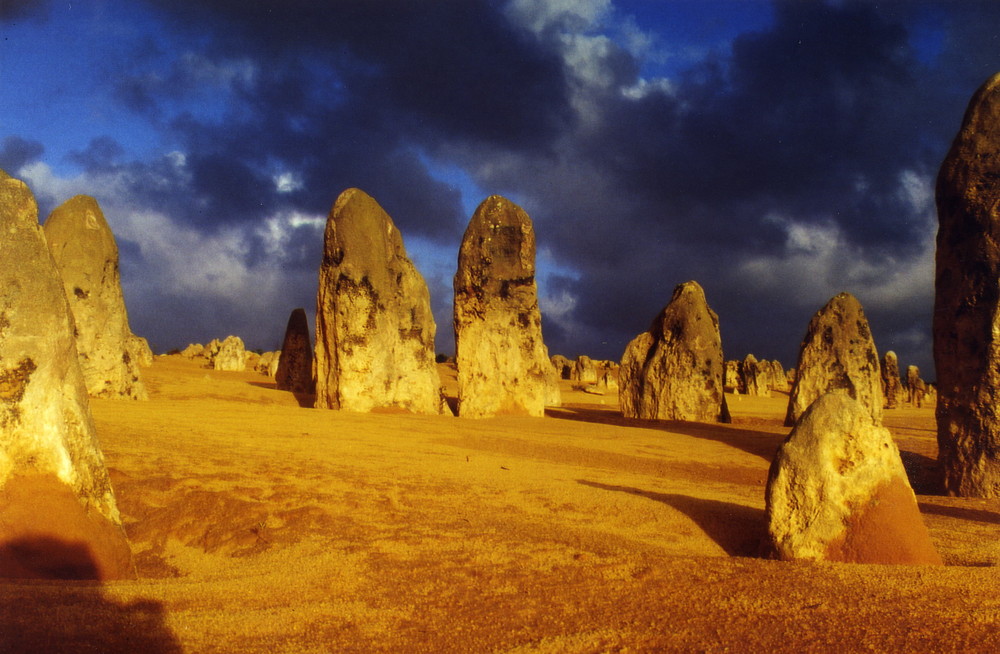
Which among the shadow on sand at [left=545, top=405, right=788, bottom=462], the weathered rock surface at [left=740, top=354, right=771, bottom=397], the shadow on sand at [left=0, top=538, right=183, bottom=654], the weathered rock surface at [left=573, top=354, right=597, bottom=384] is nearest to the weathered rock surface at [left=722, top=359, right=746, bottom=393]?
the weathered rock surface at [left=740, top=354, right=771, bottom=397]

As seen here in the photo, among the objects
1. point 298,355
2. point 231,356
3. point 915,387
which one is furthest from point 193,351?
point 915,387

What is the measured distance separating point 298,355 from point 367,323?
5689 mm

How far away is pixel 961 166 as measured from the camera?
7773 mm

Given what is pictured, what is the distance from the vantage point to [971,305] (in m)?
7.41

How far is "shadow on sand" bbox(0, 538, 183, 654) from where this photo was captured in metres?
2.43

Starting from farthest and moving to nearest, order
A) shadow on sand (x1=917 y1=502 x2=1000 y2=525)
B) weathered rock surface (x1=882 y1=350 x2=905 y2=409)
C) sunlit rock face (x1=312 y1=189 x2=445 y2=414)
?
weathered rock surface (x1=882 y1=350 x2=905 y2=409) < sunlit rock face (x1=312 y1=189 x2=445 y2=414) < shadow on sand (x1=917 y1=502 x2=1000 y2=525)

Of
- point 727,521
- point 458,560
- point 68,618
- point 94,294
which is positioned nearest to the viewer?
point 68,618

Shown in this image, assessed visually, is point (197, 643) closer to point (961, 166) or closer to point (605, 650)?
point (605, 650)

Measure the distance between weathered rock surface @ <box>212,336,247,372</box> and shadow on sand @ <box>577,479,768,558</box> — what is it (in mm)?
26238

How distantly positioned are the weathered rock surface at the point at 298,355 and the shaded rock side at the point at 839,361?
11.3 metres

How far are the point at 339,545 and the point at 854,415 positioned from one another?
3.40 metres

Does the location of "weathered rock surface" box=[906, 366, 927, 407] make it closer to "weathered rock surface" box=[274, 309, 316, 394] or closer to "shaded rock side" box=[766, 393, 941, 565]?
"weathered rock surface" box=[274, 309, 316, 394]

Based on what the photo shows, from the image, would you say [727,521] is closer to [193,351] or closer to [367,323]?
[367,323]

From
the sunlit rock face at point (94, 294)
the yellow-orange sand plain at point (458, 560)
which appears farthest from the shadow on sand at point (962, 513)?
the sunlit rock face at point (94, 294)
